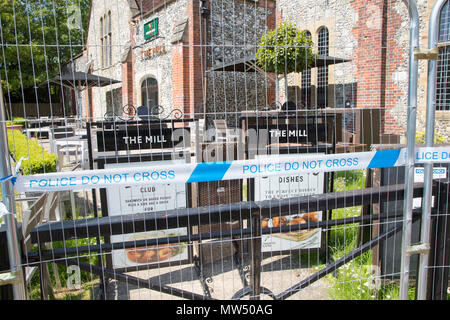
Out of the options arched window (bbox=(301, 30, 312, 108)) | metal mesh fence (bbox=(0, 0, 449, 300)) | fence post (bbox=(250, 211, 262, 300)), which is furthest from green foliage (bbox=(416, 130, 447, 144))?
fence post (bbox=(250, 211, 262, 300))

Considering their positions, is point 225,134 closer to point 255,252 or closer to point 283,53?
point 283,53

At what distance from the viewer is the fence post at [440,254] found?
2.68 m

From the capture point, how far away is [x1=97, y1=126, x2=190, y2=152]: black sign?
133 inches

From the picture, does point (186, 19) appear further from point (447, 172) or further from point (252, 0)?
point (447, 172)

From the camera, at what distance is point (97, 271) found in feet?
7.39

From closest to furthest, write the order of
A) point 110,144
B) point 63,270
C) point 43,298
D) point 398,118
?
point 43,298 < point 110,144 < point 63,270 < point 398,118

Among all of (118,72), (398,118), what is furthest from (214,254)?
(118,72)

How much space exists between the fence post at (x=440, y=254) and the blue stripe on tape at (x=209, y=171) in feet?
5.51

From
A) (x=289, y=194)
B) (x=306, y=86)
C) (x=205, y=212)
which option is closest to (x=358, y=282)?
(x=289, y=194)

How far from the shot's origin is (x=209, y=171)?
223 centimetres

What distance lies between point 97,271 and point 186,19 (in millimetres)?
11177

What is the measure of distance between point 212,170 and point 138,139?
1398 millimetres

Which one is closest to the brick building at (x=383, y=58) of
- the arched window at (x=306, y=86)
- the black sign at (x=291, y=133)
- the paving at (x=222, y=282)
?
the arched window at (x=306, y=86)

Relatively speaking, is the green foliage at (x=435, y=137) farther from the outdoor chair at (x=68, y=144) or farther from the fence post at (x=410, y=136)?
the outdoor chair at (x=68, y=144)
